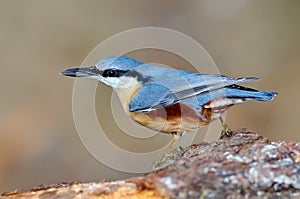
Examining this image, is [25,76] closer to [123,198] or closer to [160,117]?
[160,117]

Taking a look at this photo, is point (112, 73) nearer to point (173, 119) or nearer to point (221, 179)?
point (173, 119)

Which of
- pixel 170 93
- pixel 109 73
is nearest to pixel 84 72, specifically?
→ pixel 109 73

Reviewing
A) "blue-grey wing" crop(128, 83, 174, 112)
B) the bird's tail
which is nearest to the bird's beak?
"blue-grey wing" crop(128, 83, 174, 112)

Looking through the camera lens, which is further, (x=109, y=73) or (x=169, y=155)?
(x=109, y=73)

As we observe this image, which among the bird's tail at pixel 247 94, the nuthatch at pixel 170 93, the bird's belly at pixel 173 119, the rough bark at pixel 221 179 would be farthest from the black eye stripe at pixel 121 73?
the rough bark at pixel 221 179

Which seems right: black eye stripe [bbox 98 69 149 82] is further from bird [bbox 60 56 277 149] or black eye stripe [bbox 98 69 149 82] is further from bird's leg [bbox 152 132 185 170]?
bird's leg [bbox 152 132 185 170]

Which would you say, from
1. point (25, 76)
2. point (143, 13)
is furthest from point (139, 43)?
point (25, 76)
